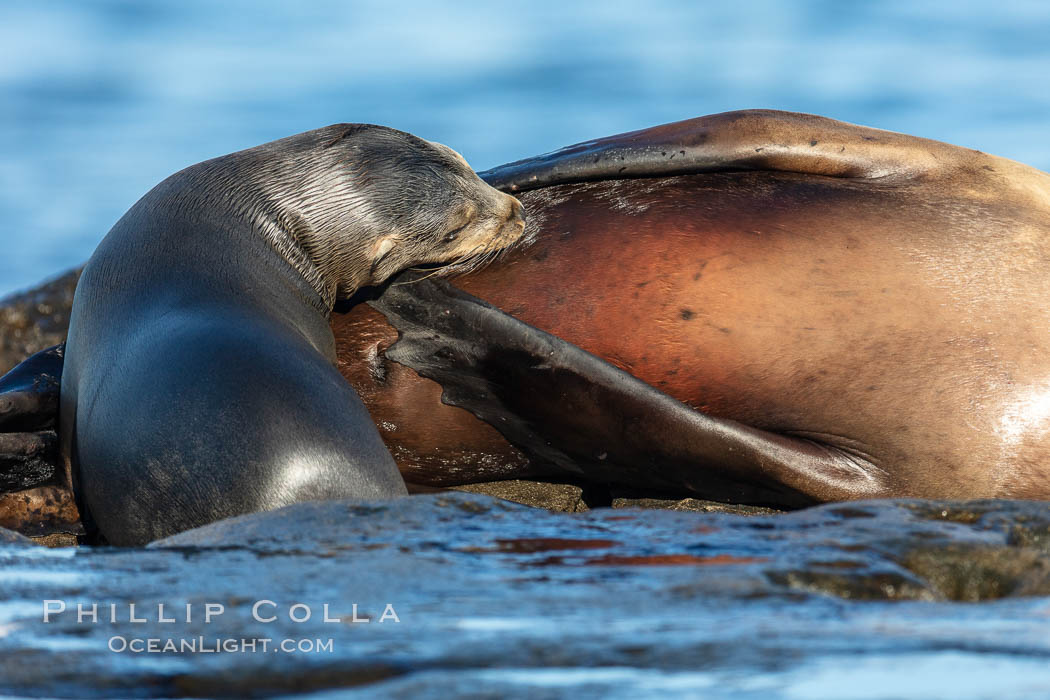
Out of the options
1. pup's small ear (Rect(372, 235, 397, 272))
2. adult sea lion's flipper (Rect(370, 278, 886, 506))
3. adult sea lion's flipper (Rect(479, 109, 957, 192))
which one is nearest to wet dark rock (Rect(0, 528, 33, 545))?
adult sea lion's flipper (Rect(370, 278, 886, 506))

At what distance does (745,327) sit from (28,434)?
2342 millimetres

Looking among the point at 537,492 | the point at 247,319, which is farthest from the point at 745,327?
the point at 247,319

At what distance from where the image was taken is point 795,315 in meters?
3.86

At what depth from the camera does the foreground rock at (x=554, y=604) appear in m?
1.39

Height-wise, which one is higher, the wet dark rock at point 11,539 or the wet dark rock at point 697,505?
the wet dark rock at point 697,505

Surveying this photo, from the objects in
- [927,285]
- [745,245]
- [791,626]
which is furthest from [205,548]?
[927,285]

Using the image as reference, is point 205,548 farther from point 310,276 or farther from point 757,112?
point 757,112

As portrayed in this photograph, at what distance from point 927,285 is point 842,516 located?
1.73 m

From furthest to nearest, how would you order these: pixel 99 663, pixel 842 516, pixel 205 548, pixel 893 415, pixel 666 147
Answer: pixel 666 147 < pixel 893 415 < pixel 842 516 < pixel 205 548 < pixel 99 663

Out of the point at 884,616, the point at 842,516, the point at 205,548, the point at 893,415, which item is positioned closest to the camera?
the point at 884,616

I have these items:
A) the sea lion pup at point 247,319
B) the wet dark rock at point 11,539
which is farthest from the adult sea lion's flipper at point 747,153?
the wet dark rock at point 11,539

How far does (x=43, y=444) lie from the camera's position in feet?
12.5

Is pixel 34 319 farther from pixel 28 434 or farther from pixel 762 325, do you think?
pixel 762 325

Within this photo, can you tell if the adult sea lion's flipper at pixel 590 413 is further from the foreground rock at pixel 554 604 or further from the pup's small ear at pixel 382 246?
the foreground rock at pixel 554 604
